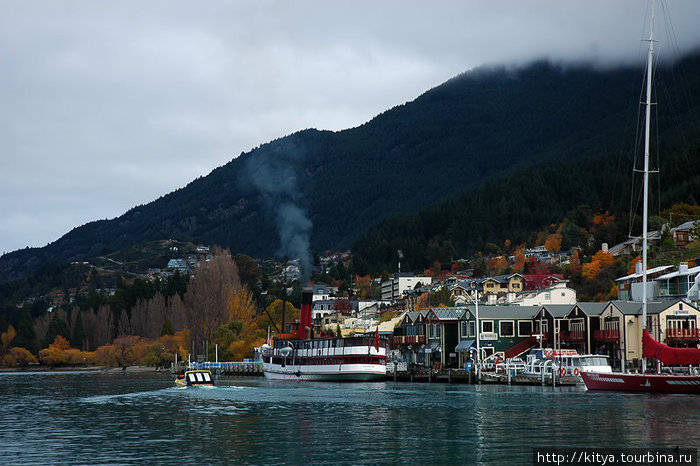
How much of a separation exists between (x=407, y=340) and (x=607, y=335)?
3992 cm

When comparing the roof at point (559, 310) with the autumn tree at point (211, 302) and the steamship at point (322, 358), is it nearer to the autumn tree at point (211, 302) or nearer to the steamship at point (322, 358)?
the steamship at point (322, 358)

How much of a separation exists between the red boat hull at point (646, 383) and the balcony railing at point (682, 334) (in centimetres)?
2340

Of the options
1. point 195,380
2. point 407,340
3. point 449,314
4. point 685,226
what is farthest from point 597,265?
point 195,380

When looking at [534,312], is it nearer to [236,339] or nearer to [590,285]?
[590,285]

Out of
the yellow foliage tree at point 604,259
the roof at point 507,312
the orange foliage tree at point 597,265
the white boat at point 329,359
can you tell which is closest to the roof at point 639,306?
the roof at point 507,312

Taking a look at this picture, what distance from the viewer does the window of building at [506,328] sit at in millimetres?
124688

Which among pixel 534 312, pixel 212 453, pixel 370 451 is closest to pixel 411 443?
pixel 370 451

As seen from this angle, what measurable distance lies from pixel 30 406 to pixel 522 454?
55033 mm

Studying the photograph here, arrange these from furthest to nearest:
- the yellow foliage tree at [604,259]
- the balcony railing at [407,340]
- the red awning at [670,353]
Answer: the yellow foliage tree at [604,259], the balcony railing at [407,340], the red awning at [670,353]

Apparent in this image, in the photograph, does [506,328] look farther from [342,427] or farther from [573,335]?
[342,427]

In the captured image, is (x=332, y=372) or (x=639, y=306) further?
(x=332, y=372)

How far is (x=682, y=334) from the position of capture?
10400 centimetres

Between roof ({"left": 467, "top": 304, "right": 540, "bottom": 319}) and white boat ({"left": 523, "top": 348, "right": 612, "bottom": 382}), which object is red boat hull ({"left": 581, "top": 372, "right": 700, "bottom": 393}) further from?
roof ({"left": 467, "top": 304, "right": 540, "bottom": 319})

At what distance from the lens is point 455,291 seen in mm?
190375
